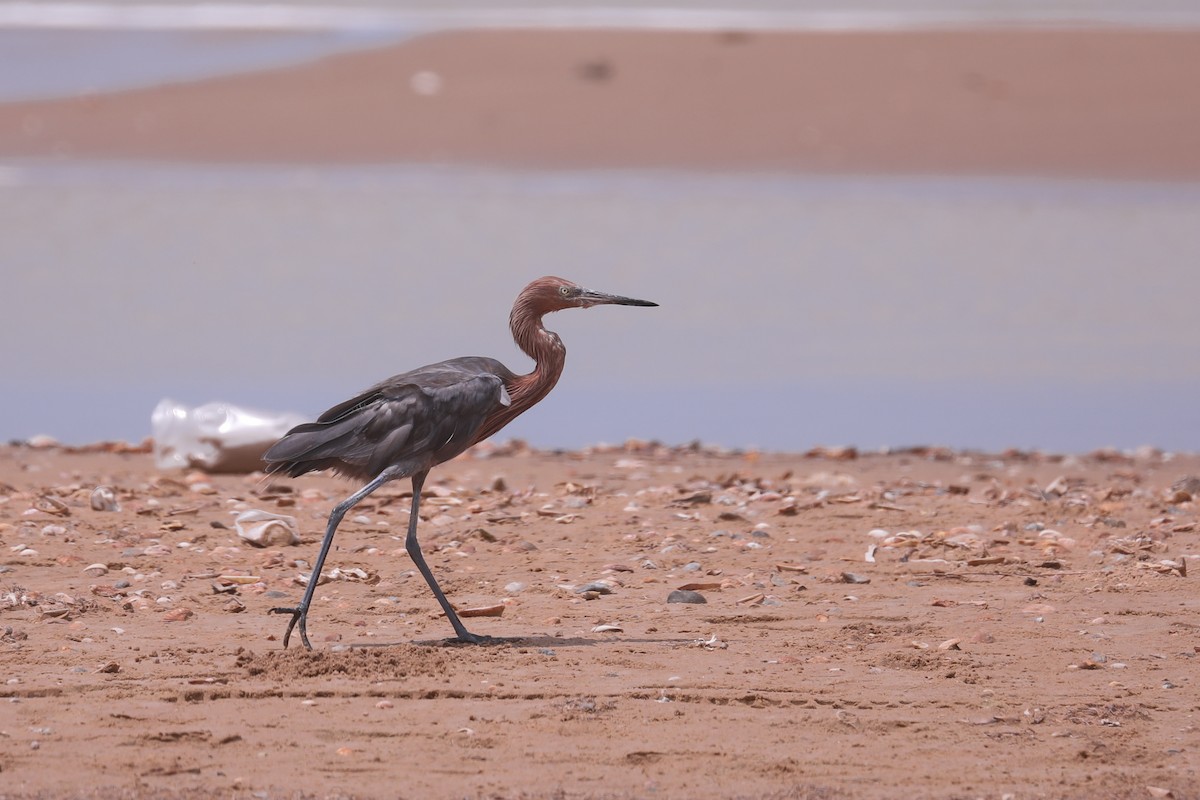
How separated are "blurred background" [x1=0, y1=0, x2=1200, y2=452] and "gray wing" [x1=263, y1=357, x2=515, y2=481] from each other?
492cm

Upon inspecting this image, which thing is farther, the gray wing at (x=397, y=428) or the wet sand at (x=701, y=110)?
the wet sand at (x=701, y=110)

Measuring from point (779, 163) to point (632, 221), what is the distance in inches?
186

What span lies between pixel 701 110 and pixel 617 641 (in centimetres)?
1991

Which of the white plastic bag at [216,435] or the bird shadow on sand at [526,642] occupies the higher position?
the white plastic bag at [216,435]

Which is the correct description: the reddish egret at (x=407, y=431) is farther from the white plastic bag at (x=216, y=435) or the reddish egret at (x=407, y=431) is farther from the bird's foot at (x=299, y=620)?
the white plastic bag at (x=216, y=435)

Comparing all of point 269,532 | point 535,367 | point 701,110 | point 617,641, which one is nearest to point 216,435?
point 269,532

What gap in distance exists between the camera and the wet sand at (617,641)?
5426 millimetres

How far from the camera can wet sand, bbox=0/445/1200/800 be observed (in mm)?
5426

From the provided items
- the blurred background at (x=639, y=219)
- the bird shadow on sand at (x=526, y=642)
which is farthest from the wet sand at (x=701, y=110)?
the bird shadow on sand at (x=526, y=642)

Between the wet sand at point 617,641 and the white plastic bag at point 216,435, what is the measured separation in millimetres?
245

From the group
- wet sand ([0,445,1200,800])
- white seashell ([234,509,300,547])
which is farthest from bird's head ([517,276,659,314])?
white seashell ([234,509,300,547])

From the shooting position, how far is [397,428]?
6.77 meters

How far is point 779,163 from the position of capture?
23.9 m

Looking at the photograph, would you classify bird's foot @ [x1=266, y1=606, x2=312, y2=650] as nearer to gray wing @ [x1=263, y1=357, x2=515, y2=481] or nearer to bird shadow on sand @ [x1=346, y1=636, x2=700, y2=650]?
bird shadow on sand @ [x1=346, y1=636, x2=700, y2=650]
